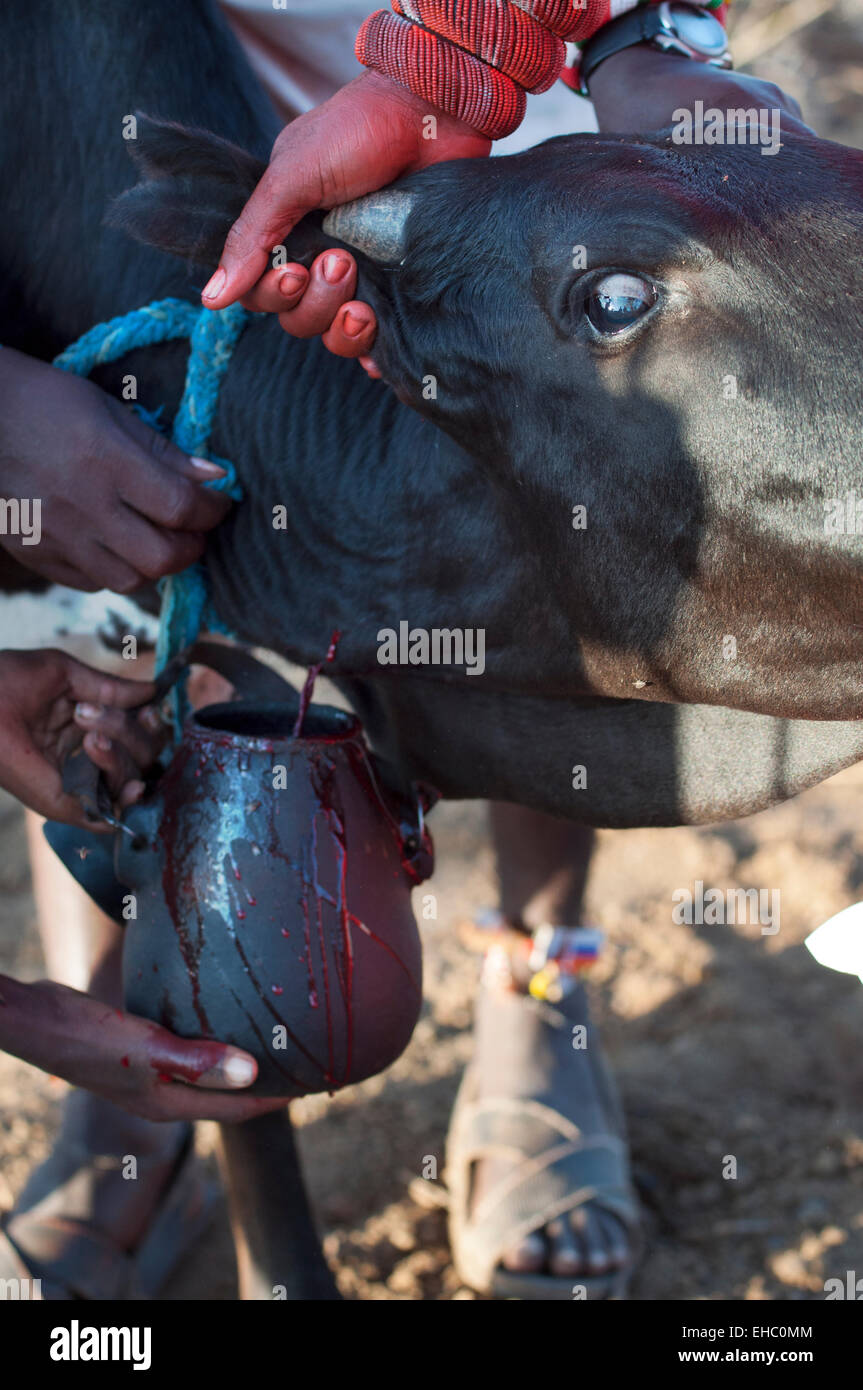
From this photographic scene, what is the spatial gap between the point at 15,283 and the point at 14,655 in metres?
0.48

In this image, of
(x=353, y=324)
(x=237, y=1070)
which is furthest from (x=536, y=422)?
(x=237, y=1070)

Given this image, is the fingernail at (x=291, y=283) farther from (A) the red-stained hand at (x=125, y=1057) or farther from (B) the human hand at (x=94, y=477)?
(A) the red-stained hand at (x=125, y=1057)

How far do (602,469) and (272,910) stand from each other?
0.50 metres

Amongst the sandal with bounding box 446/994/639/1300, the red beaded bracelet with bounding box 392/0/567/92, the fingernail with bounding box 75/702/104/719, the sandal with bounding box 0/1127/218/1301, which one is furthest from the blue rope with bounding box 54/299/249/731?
the sandal with bounding box 446/994/639/1300

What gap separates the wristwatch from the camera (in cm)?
165

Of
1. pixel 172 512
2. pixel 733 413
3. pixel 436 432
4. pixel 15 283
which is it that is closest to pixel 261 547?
pixel 172 512

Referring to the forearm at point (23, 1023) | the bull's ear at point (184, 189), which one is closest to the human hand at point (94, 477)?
the bull's ear at point (184, 189)

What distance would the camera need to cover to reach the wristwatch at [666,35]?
65.0 inches

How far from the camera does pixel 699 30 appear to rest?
1.70 metres

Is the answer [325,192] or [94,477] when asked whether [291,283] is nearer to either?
[325,192]

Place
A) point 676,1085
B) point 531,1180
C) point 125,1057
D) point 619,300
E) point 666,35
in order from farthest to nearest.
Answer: point 676,1085
point 531,1180
point 666,35
point 125,1057
point 619,300

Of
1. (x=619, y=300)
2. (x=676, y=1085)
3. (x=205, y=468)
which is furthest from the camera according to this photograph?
(x=676, y=1085)

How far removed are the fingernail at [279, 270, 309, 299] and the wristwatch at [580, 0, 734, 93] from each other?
28.3 inches
